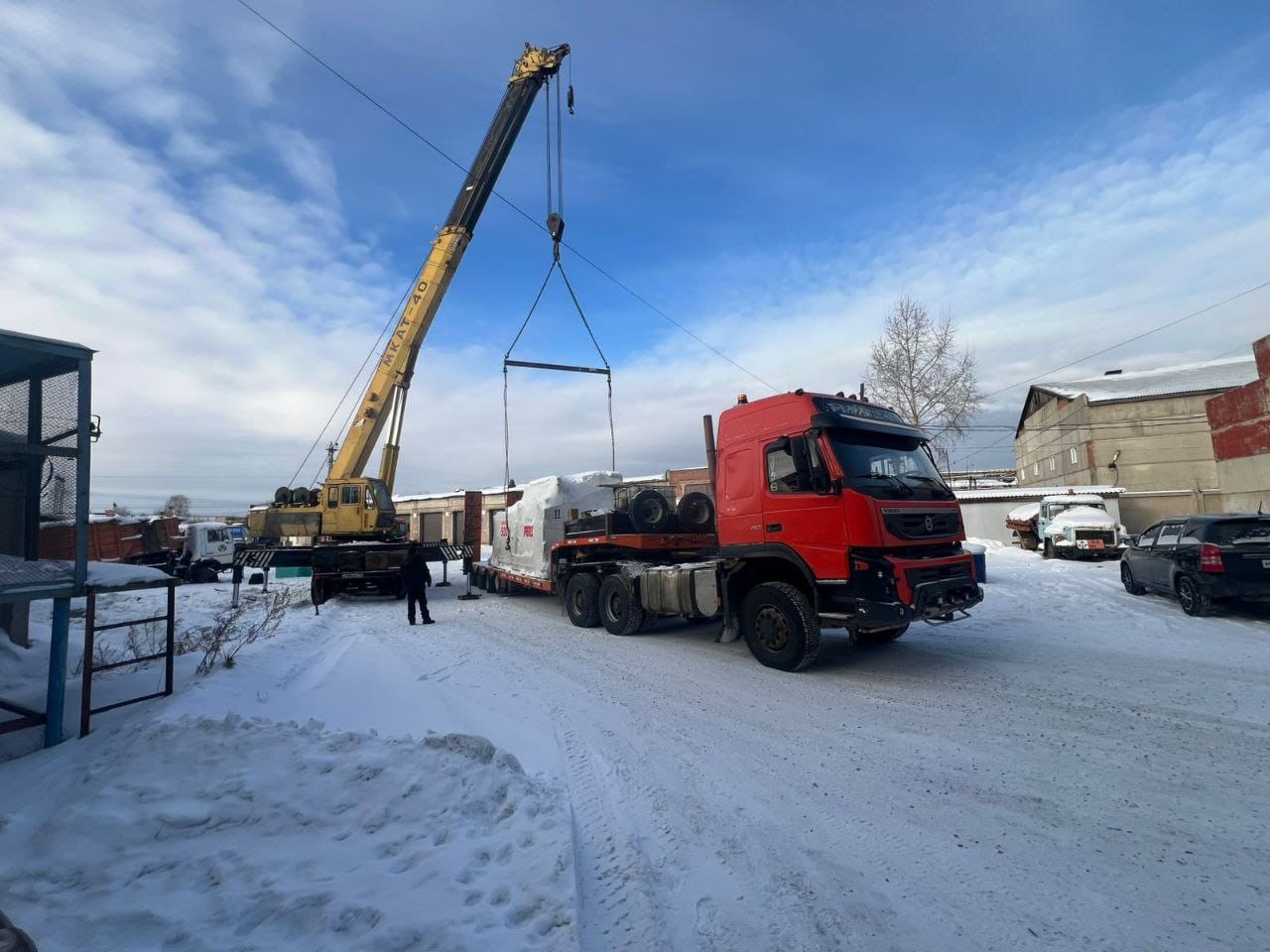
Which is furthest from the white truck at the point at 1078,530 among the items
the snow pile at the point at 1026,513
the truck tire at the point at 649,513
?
the truck tire at the point at 649,513

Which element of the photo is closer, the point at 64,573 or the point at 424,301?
the point at 64,573

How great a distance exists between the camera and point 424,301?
15.3 metres

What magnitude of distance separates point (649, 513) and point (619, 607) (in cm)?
174

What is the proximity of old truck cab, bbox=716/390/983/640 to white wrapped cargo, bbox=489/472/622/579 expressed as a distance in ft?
17.8

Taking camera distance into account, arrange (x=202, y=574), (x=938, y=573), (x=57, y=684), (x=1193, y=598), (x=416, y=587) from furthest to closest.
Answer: (x=202, y=574) → (x=416, y=587) → (x=1193, y=598) → (x=938, y=573) → (x=57, y=684)

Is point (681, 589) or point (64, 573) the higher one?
point (64, 573)

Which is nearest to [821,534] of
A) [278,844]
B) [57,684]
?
[278,844]

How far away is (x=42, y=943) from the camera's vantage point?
2.28 meters

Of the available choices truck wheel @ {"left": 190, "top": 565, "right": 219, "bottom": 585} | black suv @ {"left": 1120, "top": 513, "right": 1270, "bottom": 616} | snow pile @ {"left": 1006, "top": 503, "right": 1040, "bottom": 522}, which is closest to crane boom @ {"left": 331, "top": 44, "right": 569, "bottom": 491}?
truck wheel @ {"left": 190, "top": 565, "right": 219, "bottom": 585}

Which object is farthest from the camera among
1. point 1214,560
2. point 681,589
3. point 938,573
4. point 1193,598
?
point 1193,598

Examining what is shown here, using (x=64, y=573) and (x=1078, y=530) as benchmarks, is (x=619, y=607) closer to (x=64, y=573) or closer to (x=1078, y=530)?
(x=64, y=573)

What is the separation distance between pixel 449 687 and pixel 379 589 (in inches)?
370

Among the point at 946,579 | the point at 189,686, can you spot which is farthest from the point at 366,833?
the point at 946,579

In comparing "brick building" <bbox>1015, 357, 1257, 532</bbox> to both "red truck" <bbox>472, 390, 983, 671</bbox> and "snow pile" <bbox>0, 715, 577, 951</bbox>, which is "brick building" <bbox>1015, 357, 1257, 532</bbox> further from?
"snow pile" <bbox>0, 715, 577, 951</bbox>
